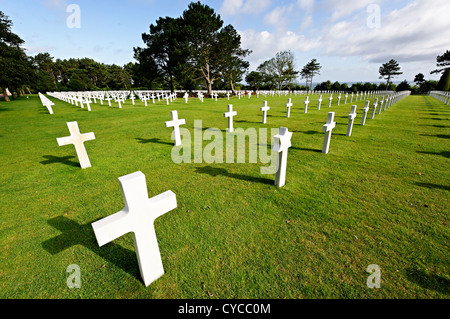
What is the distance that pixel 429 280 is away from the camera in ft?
6.81

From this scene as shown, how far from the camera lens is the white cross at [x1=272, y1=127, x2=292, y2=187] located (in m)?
3.50

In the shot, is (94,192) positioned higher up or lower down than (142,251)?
lower down

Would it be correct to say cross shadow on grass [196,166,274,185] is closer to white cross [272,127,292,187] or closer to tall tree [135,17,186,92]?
white cross [272,127,292,187]

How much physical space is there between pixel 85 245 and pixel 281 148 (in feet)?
11.1

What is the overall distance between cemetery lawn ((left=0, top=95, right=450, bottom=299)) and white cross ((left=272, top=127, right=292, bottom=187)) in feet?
0.76

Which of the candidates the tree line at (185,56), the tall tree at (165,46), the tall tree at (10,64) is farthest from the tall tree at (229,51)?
the tall tree at (10,64)

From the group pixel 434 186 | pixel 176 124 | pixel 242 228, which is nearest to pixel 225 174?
pixel 242 228

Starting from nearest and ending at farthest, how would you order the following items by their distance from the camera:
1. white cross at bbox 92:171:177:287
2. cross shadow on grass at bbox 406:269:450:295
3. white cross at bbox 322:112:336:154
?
white cross at bbox 92:171:177:287
cross shadow on grass at bbox 406:269:450:295
white cross at bbox 322:112:336:154

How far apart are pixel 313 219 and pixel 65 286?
10.9 ft

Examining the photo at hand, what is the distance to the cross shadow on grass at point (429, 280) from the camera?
2.00 m
